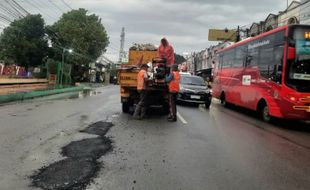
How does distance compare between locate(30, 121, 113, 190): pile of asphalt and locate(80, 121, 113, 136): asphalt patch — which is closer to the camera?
locate(30, 121, 113, 190): pile of asphalt

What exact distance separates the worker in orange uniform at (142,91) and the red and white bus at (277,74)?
4.71 metres

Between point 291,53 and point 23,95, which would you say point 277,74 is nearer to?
point 291,53

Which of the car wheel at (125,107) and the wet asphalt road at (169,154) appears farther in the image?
the car wheel at (125,107)

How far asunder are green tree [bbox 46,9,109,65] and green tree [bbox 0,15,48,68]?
1.62m

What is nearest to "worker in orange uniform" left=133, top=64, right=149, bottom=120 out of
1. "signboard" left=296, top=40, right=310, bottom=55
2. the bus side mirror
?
the bus side mirror

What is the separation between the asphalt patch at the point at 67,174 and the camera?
18.9ft

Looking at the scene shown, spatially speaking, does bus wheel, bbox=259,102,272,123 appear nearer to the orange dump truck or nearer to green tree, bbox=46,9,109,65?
the orange dump truck

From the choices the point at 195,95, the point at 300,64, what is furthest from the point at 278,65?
the point at 195,95

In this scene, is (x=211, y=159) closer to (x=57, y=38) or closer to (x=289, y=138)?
(x=289, y=138)

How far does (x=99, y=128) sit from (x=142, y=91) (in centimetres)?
335

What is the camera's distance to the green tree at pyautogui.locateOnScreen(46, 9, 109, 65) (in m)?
59.4

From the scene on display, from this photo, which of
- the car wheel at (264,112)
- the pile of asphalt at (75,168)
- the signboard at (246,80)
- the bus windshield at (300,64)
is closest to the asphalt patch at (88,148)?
the pile of asphalt at (75,168)

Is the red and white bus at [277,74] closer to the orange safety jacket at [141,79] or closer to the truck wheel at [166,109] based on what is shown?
the truck wheel at [166,109]

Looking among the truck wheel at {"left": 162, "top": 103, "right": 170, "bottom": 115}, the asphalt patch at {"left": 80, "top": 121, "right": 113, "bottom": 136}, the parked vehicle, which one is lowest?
the asphalt patch at {"left": 80, "top": 121, "right": 113, "bottom": 136}
